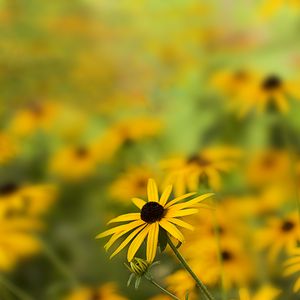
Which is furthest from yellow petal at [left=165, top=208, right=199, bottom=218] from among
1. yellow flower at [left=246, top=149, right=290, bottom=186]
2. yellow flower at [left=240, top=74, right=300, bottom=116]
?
yellow flower at [left=246, top=149, right=290, bottom=186]

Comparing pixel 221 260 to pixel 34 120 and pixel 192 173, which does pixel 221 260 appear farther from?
pixel 34 120

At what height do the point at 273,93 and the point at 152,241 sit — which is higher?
the point at 273,93

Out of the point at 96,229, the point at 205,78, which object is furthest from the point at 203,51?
the point at 96,229

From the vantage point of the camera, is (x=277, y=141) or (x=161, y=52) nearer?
(x=277, y=141)

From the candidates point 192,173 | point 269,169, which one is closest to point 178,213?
point 192,173

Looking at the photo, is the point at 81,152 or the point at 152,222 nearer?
the point at 152,222

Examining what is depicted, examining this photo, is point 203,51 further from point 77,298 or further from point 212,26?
point 77,298

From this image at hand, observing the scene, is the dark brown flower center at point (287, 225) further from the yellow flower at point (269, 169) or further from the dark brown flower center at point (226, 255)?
the yellow flower at point (269, 169)
